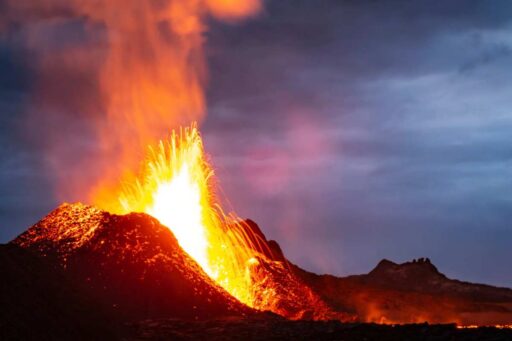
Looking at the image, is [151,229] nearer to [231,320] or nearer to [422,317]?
[231,320]

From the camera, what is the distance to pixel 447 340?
1634 inches

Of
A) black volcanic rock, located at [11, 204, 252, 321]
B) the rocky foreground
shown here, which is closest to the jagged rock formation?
the rocky foreground

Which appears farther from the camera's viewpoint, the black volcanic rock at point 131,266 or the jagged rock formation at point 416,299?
the jagged rock formation at point 416,299

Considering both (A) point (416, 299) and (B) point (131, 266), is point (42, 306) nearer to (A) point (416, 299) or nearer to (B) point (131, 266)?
(B) point (131, 266)

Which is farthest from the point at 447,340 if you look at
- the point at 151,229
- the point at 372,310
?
the point at 372,310

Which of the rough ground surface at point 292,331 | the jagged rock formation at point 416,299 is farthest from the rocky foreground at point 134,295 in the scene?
the jagged rock formation at point 416,299

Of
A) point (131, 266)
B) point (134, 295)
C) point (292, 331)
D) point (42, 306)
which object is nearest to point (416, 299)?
point (131, 266)

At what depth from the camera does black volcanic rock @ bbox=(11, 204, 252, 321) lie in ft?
186

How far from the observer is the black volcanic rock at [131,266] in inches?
2233

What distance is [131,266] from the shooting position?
196ft

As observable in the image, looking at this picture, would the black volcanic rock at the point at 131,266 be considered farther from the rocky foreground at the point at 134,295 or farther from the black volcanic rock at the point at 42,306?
the black volcanic rock at the point at 42,306

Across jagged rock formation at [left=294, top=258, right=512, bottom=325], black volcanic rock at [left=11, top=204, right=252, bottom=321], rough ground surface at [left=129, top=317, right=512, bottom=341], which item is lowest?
rough ground surface at [left=129, top=317, right=512, bottom=341]

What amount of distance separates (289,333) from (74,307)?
1393 cm

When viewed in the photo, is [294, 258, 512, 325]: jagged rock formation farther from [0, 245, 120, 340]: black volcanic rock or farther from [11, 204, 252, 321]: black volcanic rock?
[0, 245, 120, 340]: black volcanic rock
